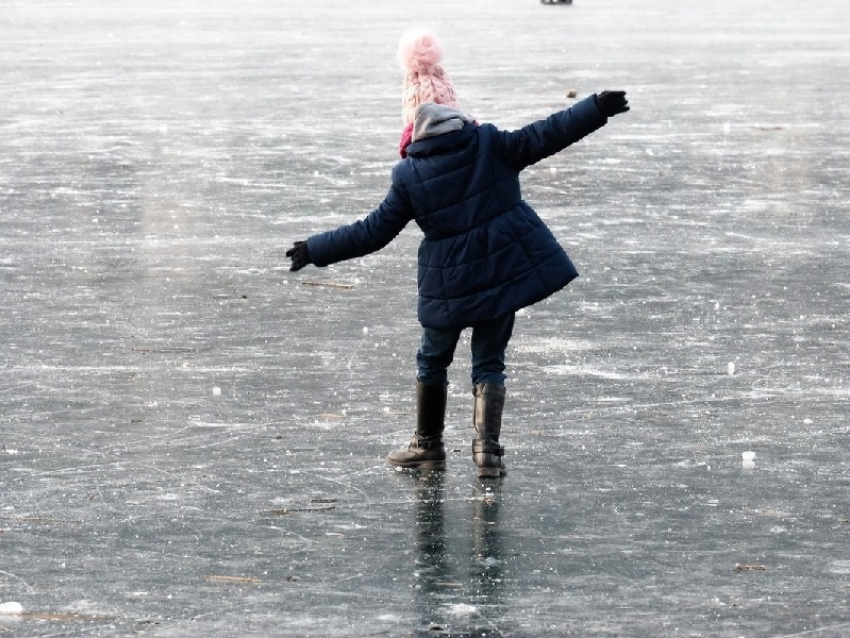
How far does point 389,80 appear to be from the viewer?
2362cm

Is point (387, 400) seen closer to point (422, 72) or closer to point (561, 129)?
point (422, 72)

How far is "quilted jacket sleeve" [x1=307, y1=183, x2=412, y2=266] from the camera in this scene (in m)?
7.08

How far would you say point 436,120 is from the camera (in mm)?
6953

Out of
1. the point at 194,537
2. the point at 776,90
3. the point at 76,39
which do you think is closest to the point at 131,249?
the point at 194,537

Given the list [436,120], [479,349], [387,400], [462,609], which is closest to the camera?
[462,609]

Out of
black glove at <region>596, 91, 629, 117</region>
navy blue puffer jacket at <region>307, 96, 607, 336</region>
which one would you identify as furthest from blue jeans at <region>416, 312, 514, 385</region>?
black glove at <region>596, 91, 629, 117</region>

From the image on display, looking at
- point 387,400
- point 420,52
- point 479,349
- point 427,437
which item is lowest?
point 387,400

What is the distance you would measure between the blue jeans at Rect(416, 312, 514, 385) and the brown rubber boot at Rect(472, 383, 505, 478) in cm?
4

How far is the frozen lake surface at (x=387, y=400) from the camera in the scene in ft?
19.0

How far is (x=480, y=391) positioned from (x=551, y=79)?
16219 millimetres

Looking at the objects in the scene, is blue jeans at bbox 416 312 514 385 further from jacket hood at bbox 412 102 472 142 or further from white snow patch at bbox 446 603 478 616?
white snow patch at bbox 446 603 478 616

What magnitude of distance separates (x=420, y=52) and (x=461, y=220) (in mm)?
618

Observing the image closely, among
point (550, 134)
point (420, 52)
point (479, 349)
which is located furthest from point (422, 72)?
point (479, 349)

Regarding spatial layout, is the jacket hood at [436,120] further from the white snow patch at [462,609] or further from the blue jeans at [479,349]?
the white snow patch at [462,609]
